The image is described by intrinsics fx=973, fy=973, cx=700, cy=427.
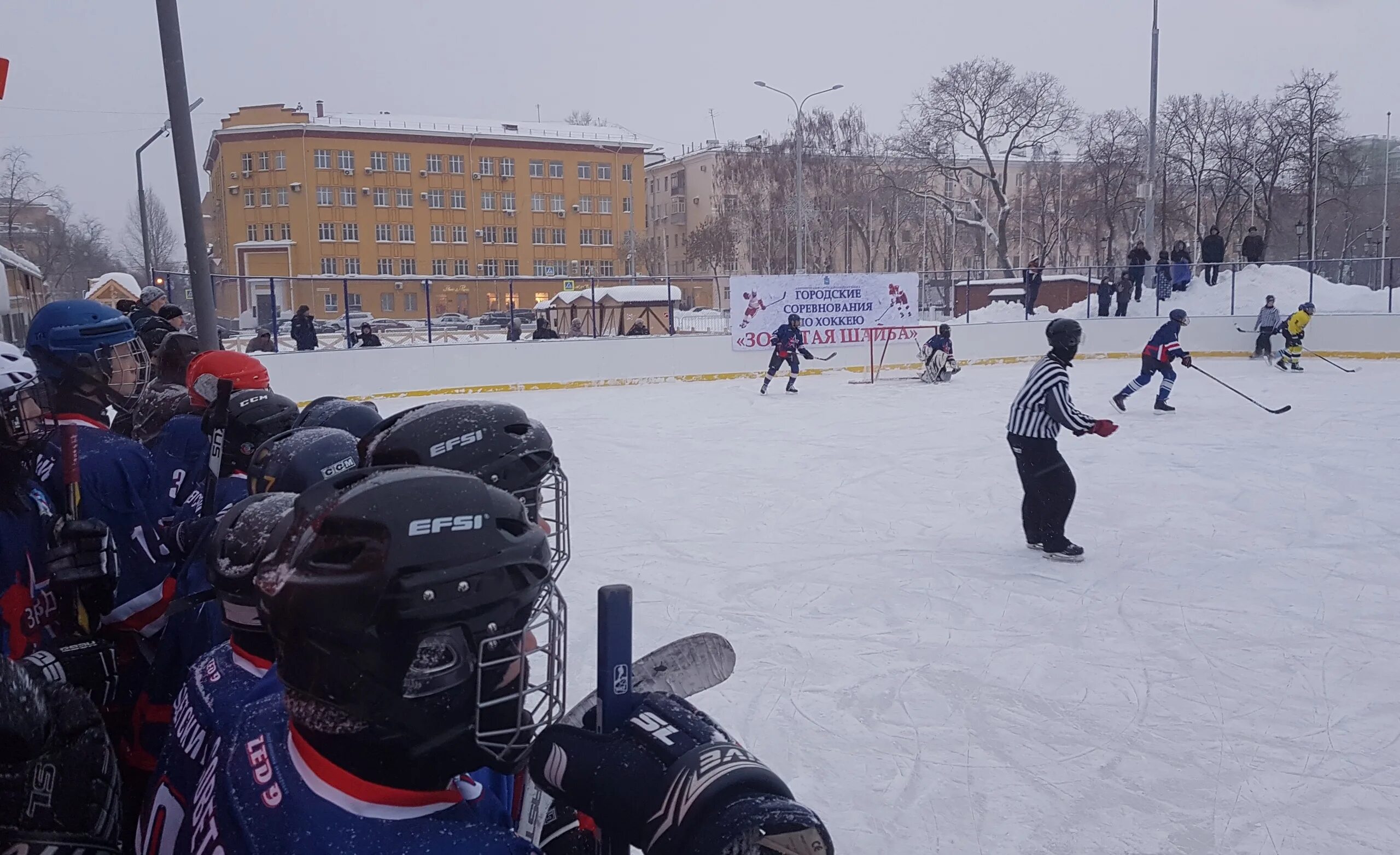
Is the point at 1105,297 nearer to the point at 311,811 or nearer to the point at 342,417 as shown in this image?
the point at 342,417

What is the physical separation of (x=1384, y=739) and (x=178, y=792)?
4445 mm

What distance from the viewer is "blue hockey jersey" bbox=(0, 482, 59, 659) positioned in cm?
213

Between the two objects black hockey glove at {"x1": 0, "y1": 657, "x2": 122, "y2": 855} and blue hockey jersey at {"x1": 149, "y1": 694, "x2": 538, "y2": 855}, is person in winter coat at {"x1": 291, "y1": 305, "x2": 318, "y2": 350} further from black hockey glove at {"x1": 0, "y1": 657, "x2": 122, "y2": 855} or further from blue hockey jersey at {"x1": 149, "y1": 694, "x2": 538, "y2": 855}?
blue hockey jersey at {"x1": 149, "y1": 694, "x2": 538, "y2": 855}

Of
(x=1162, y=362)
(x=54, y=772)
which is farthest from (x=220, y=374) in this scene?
(x=1162, y=362)

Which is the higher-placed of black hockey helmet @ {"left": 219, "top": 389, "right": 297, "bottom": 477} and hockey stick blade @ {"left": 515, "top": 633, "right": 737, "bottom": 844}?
black hockey helmet @ {"left": 219, "top": 389, "right": 297, "bottom": 477}

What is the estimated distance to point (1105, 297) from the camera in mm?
24141

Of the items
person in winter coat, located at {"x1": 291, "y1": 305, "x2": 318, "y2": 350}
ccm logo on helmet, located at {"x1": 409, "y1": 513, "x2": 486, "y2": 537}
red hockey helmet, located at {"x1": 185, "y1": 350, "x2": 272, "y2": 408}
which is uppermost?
person in winter coat, located at {"x1": 291, "y1": 305, "x2": 318, "y2": 350}

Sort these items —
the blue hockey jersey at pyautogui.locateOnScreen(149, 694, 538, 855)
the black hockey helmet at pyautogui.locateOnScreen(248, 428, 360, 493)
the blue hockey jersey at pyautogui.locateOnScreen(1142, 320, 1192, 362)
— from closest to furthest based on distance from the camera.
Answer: the blue hockey jersey at pyautogui.locateOnScreen(149, 694, 538, 855)
the black hockey helmet at pyautogui.locateOnScreen(248, 428, 360, 493)
the blue hockey jersey at pyautogui.locateOnScreen(1142, 320, 1192, 362)

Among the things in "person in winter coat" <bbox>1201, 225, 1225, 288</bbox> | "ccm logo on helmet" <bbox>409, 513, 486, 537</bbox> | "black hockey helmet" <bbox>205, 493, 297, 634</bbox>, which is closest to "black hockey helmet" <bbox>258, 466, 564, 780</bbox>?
"ccm logo on helmet" <bbox>409, 513, 486, 537</bbox>

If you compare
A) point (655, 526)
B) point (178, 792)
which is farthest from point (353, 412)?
point (655, 526)

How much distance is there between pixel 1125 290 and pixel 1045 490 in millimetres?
19932

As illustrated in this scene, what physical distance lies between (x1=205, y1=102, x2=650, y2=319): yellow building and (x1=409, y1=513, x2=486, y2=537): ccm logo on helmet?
191 ft

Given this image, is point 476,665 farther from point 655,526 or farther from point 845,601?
point 655,526

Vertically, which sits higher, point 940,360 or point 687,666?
point 687,666
